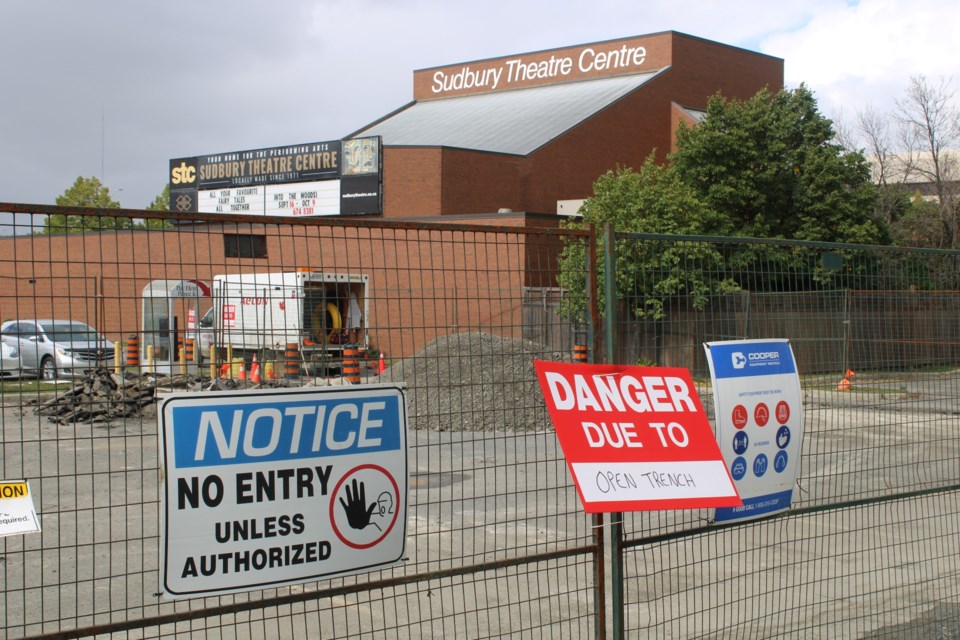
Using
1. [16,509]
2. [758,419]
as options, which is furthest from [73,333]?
[758,419]

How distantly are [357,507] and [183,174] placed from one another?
4319 cm

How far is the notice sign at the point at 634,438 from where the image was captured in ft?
12.8

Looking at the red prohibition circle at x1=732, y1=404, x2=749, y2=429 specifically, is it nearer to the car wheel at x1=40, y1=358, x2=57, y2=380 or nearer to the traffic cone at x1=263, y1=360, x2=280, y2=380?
the traffic cone at x1=263, y1=360, x2=280, y2=380

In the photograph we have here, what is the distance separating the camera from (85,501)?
33.3ft

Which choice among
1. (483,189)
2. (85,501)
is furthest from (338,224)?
(483,189)

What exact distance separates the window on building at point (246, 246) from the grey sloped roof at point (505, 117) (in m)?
34.3

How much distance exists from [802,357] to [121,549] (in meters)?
6.16

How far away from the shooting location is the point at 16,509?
125 inches

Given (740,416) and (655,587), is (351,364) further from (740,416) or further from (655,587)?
→ (655,587)

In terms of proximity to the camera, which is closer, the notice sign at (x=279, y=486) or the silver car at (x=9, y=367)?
the silver car at (x=9, y=367)

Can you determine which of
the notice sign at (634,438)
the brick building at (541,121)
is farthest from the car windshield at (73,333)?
the brick building at (541,121)

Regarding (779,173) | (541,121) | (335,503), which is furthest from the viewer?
(541,121)

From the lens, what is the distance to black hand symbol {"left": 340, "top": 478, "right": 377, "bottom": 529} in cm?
354

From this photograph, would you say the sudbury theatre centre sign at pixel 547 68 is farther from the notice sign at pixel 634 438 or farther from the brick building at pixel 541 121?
the notice sign at pixel 634 438
